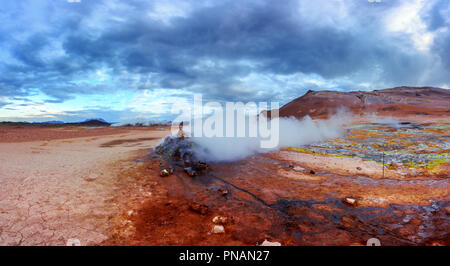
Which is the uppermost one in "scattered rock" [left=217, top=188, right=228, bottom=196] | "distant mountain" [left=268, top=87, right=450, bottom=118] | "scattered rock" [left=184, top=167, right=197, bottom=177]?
"distant mountain" [left=268, top=87, right=450, bottom=118]

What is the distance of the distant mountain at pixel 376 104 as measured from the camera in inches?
1046

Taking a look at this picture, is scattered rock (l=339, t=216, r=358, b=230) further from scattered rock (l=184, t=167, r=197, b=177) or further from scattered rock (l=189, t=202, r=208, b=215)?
scattered rock (l=184, t=167, r=197, b=177)

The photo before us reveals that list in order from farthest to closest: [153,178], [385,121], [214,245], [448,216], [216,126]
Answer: [385,121] < [216,126] < [153,178] < [448,216] < [214,245]

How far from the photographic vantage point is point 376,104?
31.1 metres

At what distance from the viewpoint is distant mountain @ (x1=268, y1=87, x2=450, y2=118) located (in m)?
26.6

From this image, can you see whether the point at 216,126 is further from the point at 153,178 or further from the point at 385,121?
the point at 385,121

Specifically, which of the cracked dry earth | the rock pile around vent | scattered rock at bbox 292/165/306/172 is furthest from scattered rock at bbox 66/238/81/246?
scattered rock at bbox 292/165/306/172

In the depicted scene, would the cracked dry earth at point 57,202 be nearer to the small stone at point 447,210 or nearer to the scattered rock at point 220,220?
the scattered rock at point 220,220

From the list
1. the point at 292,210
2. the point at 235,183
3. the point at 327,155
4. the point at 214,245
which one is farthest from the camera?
the point at 327,155

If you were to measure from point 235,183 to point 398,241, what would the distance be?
4182mm

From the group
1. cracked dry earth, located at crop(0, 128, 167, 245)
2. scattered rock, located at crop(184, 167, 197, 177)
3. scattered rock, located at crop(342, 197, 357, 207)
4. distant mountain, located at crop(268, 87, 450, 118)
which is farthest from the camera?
distant mountain, located at crop(268, 87, 450, 118)

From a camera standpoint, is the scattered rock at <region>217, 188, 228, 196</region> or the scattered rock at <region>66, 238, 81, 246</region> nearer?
the scattered rock at <region>66, 238, 81, 246</region>
